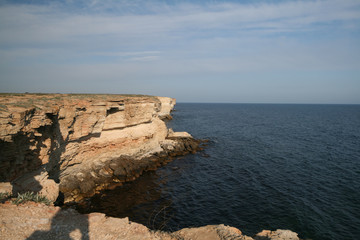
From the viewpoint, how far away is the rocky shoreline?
10.1 m

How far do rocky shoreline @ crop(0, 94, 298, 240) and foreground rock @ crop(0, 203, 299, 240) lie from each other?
0.04 meters

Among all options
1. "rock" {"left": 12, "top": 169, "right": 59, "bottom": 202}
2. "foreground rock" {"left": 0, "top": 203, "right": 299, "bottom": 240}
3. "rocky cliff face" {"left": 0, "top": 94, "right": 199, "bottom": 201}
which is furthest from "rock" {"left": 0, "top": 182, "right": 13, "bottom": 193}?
"foreground rock" {"left": 0, "top": 203, "right": 299, "bottom": 240}

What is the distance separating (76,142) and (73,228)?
38.4ft

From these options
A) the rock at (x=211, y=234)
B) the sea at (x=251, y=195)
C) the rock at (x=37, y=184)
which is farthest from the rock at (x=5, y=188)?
the rock at (x=211, y=234)

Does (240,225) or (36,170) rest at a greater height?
(36,170)

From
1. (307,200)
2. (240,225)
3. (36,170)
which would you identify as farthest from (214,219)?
(36,170)

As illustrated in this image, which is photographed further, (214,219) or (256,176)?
(256,176)

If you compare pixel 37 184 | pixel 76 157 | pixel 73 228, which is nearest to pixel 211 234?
pixel 73 228

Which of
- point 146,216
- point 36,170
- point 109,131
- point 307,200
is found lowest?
point 146,216

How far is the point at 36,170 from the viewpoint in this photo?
1543cm

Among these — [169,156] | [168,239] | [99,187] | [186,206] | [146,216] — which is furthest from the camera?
[169,156]

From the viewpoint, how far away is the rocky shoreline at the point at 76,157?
10062 millimetres

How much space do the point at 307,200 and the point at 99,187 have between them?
63.3 ft

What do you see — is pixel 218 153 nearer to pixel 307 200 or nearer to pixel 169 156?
pixel 169 156
